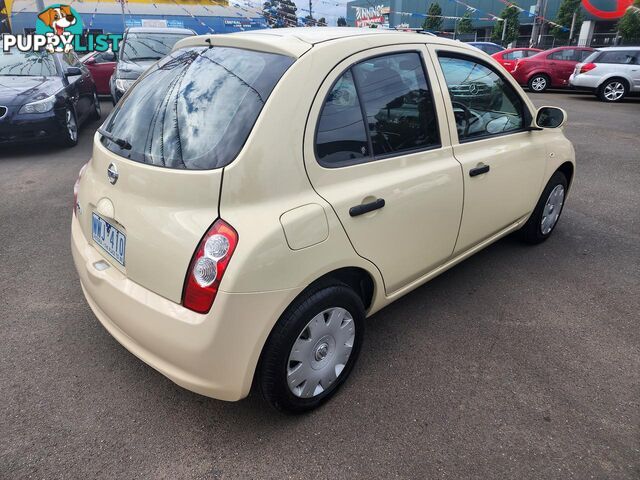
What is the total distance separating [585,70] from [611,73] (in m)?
0.65

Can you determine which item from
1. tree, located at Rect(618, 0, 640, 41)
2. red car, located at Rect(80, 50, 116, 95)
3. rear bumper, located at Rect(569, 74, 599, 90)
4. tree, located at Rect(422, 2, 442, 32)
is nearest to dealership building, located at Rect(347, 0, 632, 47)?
tree, located at Rect(422, 2, 442, 32)

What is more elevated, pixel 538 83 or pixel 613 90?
pixel 613 90

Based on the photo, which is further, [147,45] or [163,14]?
[163,14]

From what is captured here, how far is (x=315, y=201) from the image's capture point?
6.38ft

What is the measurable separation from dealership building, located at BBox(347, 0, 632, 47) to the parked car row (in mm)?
17376

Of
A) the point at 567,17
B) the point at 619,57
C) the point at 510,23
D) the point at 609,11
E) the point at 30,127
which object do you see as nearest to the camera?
the point at 30,127

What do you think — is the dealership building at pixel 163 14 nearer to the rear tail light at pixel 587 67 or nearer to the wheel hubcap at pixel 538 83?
the wheel hubcap at pixel 538 83

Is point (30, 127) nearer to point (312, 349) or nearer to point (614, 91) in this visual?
point (312, 349)

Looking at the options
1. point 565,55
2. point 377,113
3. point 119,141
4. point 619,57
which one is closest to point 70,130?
point 119,141

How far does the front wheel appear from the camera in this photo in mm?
14930

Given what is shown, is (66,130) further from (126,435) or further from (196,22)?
(196,22)

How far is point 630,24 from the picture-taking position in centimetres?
2747

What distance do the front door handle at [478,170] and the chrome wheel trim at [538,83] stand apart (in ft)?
47.0

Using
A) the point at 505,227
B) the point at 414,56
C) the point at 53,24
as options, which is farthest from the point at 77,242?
the point at 53,24
